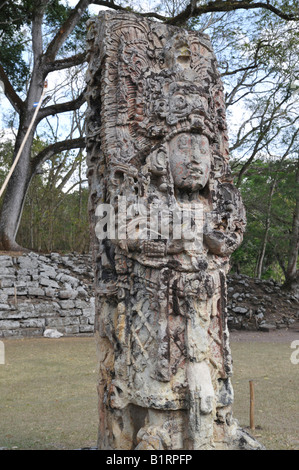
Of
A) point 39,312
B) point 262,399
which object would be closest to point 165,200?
point 262,399

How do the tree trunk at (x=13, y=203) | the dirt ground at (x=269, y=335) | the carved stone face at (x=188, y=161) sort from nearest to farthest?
the carved stone face at (x=188, y=161) < the dirt ground at (x=269, y=335) < the tree trunk at (x=13, y=203)

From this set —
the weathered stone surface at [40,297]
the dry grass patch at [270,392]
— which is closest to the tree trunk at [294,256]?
the dry grass patch at [270,392]

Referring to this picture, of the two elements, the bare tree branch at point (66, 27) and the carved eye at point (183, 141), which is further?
the bare tree branch at point (66, 27)

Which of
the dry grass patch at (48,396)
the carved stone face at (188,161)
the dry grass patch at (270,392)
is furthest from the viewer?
the dry grass patch at (270,392)

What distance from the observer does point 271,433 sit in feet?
15.0

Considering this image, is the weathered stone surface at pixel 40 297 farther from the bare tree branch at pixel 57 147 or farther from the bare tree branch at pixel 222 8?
the bare tree branch at pixel 222 8

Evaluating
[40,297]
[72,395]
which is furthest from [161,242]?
[40,297]

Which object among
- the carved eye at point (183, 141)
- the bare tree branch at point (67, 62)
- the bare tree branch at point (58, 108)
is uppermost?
the bare tree branch at point (67, 62)

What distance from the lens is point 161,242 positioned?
3.07 m

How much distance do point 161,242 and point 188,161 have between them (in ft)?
1.96

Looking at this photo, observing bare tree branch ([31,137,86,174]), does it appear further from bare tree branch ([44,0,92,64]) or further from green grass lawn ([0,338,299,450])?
green grass lawn ([0,338,299,450])

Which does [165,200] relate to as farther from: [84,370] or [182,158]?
[84,370]

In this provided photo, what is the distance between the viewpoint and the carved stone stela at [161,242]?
2973mm

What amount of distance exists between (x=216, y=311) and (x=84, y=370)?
4.79 metres
